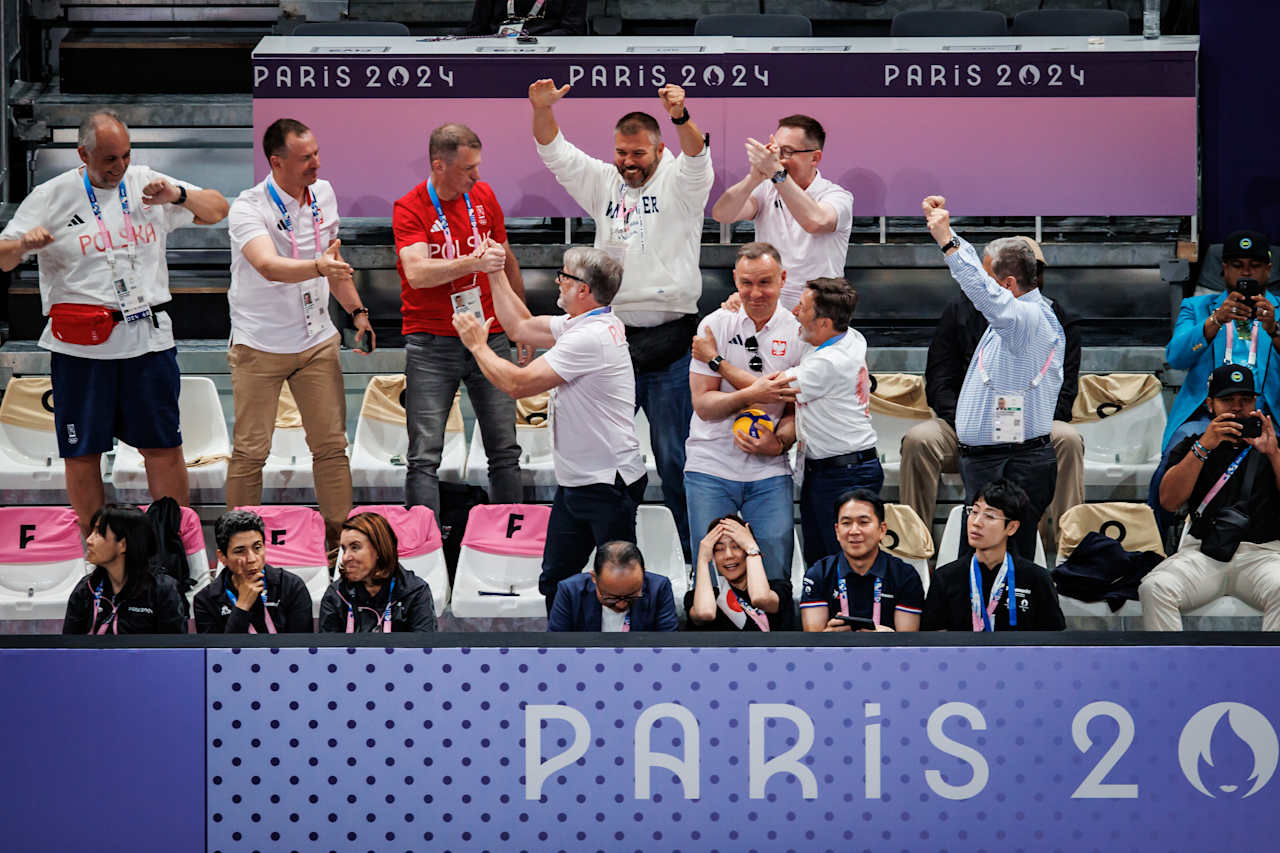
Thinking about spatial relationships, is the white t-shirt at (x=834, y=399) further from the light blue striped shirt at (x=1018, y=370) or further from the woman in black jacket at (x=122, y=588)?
the woman in black jacket at (x=122, y=588)

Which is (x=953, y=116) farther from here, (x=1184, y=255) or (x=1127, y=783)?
(x=1127, y=783)

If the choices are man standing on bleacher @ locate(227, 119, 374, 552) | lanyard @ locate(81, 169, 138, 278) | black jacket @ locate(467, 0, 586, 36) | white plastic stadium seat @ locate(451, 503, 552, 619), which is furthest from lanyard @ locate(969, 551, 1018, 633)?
black jacket @ locate(467, 0, 586, 36)

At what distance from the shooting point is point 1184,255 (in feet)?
27.8

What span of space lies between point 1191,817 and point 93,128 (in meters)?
5.02

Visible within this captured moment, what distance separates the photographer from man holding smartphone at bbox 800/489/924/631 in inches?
225

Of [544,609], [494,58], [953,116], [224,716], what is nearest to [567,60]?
[494,58]

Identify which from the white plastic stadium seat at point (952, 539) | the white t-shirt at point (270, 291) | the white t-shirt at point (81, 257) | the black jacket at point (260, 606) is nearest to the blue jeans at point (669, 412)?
the white plastic stadium seat at point (952, 539)

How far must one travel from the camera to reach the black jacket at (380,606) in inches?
233

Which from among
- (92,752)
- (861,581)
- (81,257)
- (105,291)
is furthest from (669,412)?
(92,752)

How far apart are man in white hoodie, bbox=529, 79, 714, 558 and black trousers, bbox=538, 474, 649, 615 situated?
1.98 ft

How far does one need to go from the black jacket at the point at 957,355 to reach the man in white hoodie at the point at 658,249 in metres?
1.15

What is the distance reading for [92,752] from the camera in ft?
13.9

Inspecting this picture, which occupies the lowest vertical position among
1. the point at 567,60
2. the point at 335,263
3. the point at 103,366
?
the point at 103,366

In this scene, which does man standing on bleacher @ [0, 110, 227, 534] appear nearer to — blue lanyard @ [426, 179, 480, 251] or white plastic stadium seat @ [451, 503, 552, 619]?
blue lanyard @ [426, 179, 480, 251]
